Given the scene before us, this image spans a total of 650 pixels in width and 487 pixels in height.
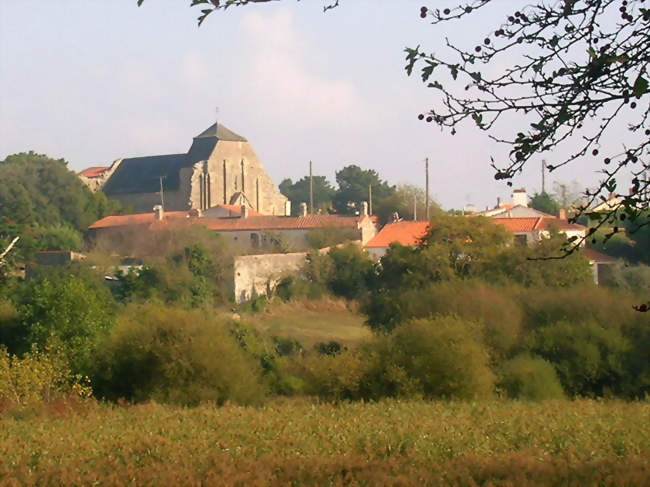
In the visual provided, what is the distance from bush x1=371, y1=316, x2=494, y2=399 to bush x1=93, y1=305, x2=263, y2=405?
3701mm

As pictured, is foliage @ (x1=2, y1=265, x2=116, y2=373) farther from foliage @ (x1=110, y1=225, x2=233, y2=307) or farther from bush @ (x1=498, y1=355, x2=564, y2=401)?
bush @ (x1=498, y1=355, x2=564, y2=401)

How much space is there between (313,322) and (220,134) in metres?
41.4

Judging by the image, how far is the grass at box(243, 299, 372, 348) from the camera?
114 ft

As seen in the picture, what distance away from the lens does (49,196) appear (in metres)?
64.8

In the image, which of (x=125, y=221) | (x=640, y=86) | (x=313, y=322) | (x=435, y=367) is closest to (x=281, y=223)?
(x=125, y=221)

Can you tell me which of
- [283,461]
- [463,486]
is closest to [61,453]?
[283,461]

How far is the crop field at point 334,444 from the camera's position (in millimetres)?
11172

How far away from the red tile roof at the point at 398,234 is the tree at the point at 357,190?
2469 centimetres

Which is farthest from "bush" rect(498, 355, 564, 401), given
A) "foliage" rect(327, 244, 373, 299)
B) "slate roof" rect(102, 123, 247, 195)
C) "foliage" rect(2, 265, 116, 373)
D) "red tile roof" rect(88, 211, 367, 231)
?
"slate roof" rect(102, 123, 247, 195)

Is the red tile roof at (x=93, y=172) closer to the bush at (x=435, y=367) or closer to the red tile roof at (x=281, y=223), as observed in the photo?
the red tile roof at (x=281, y=223)

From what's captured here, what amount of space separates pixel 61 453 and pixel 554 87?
36.2 ft

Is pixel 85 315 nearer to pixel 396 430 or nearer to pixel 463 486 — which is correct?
pixel 396 430

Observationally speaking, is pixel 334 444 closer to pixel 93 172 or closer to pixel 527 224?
pixel 527 224

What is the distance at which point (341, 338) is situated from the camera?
35.0 m
